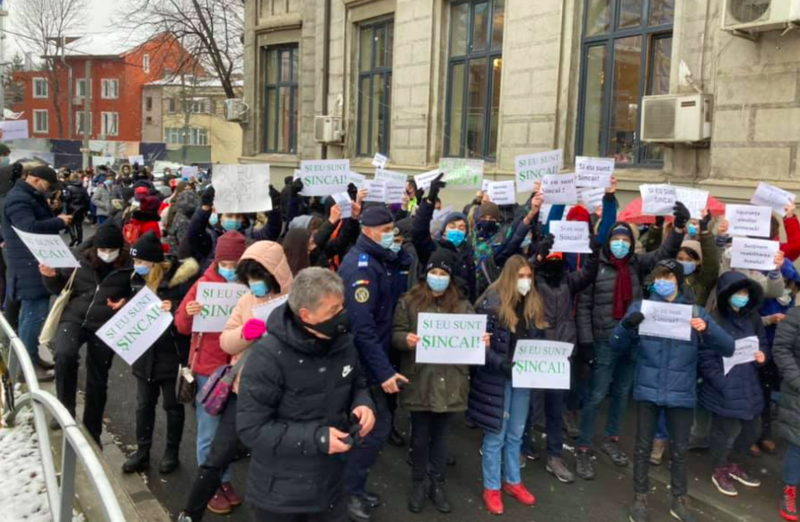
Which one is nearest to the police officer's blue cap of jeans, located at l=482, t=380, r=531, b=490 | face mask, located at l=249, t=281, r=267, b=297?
face mask, located at l=249, t=281, r=267, b=297

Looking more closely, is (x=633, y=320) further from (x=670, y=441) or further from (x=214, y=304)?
(x=214, y=304)

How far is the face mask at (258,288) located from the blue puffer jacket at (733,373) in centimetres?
335

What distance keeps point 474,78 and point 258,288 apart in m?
8.75

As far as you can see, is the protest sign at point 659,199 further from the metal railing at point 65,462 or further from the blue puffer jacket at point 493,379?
the metal railing at point 65,462

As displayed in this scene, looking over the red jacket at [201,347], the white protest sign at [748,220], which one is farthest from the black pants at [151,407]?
the white protest sign at [748,220]

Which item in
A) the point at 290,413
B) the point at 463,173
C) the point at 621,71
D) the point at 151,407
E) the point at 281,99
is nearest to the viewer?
the point at 290,413

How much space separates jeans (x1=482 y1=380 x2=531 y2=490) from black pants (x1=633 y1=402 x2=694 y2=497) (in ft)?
2.73

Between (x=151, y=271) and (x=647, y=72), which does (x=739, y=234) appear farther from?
(x=151, y=271)

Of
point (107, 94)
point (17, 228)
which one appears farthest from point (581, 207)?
point (107, 94)

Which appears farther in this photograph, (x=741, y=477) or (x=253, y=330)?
(x=741, y=477)

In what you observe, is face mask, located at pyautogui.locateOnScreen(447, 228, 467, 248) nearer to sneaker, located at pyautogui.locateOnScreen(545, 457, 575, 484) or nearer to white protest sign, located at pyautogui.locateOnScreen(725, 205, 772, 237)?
sneaker, located at pyautogui.locateOnScreen(545, 457, 575, 484)

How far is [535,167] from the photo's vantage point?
6.83m

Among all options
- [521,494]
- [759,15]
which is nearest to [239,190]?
[521,494]

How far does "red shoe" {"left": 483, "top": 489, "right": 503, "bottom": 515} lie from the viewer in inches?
195
